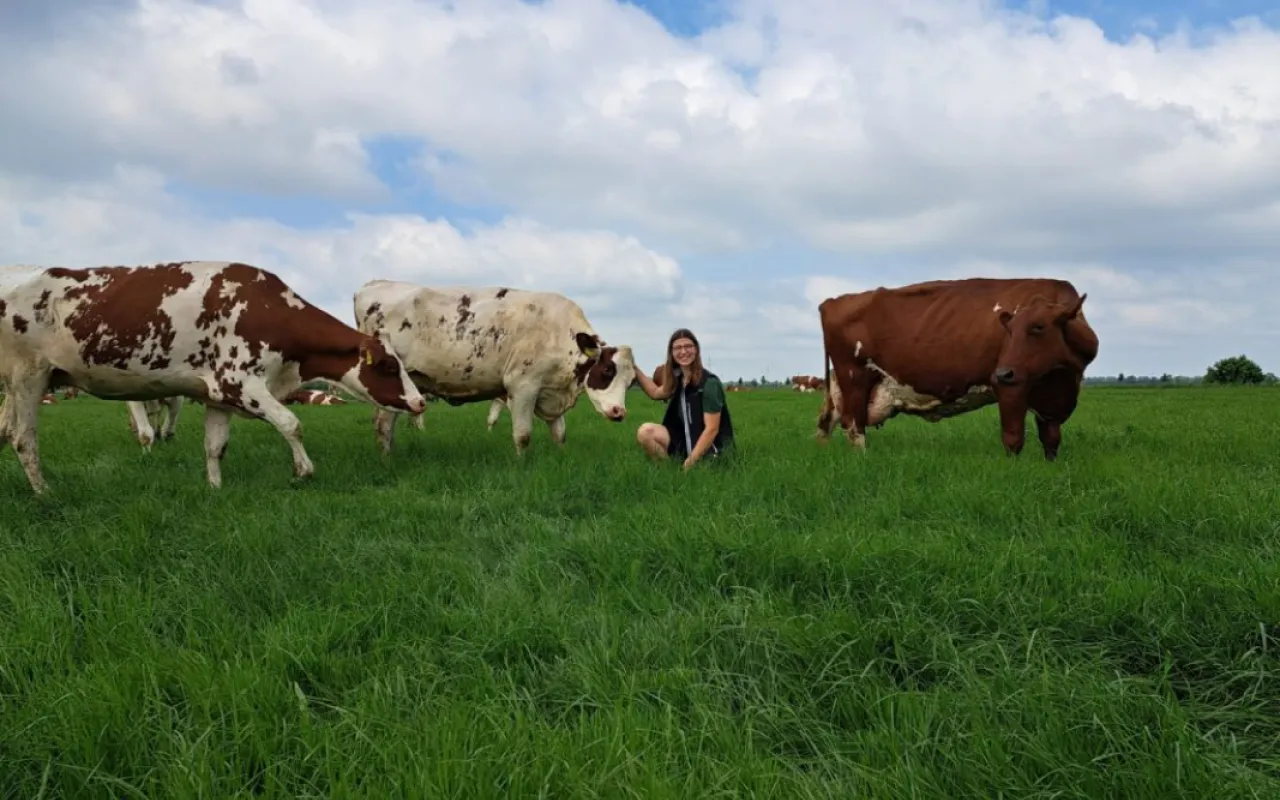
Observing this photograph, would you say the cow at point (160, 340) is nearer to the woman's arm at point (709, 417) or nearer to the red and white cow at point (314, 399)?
the woman's arm at point (709, 417)

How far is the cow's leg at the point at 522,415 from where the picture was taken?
929 cm

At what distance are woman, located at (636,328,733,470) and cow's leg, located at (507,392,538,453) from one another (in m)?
1.87

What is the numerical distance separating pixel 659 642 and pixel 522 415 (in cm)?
641

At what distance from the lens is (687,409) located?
772 centimetres

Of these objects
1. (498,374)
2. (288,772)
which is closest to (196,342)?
(498,374)

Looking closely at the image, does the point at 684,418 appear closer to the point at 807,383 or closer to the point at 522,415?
the point at 522,415

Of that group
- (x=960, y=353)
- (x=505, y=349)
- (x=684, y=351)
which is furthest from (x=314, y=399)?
(x=960, y=353)

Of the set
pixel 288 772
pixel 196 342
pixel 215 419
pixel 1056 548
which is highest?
pixel 196 342

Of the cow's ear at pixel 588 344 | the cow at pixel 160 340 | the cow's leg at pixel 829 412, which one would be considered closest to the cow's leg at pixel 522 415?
the cow's ear at pixel 588 344

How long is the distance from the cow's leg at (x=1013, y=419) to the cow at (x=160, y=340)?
6.49 m

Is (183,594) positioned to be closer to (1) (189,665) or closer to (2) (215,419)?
(1) (189,665)

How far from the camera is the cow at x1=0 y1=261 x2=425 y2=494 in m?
7.18

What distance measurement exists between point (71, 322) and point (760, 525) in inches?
250

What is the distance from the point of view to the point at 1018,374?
7.54 m
